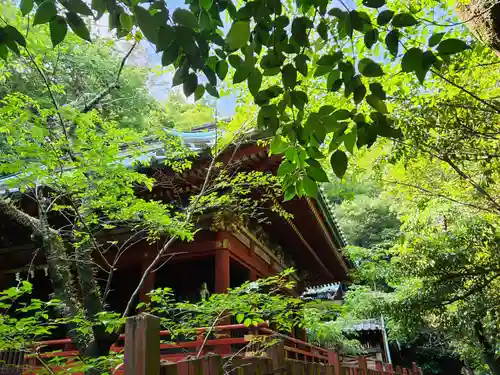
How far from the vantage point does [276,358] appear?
234 centimetres

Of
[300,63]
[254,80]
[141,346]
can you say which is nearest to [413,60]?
[300,63]

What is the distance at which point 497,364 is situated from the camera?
10.4 metres

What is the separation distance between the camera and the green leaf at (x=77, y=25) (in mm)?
1174

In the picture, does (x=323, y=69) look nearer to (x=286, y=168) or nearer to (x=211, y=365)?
(x=286, y=168)

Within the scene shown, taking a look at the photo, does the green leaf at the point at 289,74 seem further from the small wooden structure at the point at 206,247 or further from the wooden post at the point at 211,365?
the small wooden structure at the point at 206,247

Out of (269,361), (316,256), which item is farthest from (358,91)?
(316,256)

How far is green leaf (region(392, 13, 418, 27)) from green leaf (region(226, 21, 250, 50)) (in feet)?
1.69

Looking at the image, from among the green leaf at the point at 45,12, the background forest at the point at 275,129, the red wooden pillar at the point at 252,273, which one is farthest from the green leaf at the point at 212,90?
the red wooden pillar at the point at 252,273

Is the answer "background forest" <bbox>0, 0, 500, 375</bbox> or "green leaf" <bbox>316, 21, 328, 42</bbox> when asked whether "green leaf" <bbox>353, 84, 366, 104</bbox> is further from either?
"green leaf" <bbox>316, 21, 328, 42</bbox>

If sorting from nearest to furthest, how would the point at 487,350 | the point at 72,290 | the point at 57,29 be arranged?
the point at 57,29
the point at 72,290
the point at 487,350

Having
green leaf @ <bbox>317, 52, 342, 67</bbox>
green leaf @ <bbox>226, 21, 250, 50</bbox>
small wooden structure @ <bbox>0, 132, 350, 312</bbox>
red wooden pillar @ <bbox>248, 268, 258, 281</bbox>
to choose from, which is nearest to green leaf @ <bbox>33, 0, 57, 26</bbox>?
green leaf @ <bbox>226, 21, 250, 50</bbox>

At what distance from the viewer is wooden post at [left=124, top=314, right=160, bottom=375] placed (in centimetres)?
121

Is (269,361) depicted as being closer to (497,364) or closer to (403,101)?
(403,101)

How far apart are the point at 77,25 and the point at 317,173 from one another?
0.92m
